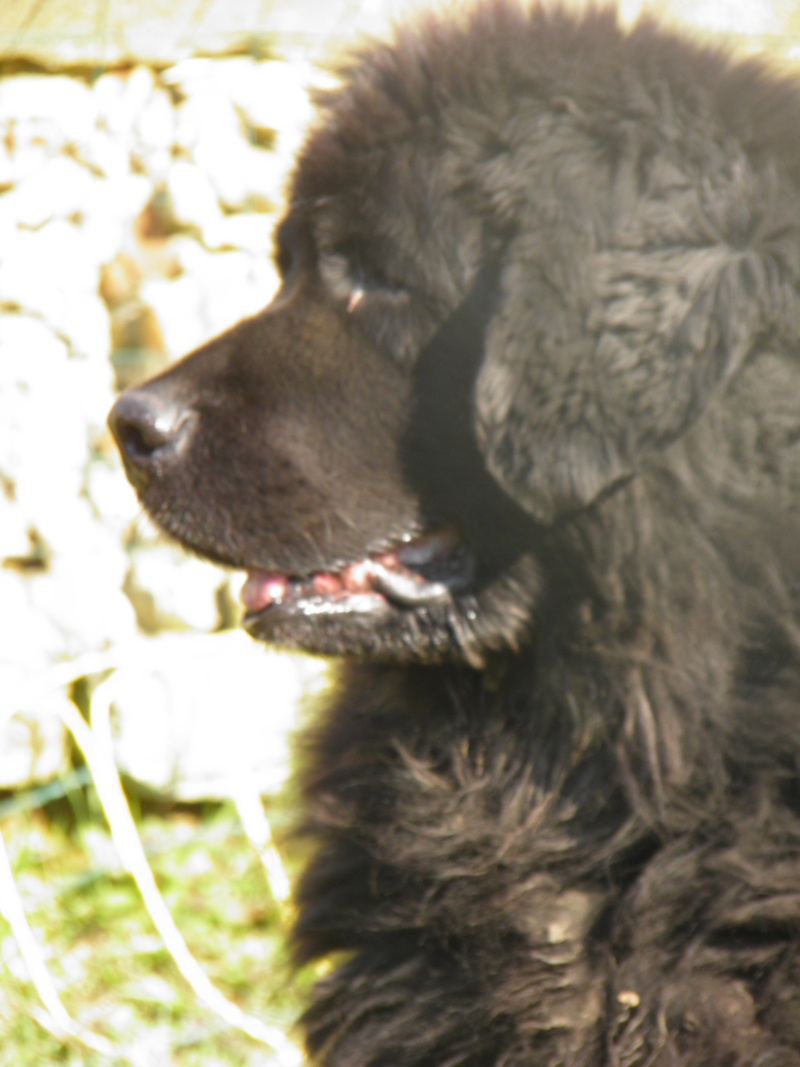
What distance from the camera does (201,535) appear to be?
1868 mm

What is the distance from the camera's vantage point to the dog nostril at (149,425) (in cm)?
187

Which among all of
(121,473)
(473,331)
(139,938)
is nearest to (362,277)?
(473,331)

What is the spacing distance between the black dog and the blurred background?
1343mm

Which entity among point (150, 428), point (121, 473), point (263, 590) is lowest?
point (121, 473)

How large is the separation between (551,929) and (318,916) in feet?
1.40

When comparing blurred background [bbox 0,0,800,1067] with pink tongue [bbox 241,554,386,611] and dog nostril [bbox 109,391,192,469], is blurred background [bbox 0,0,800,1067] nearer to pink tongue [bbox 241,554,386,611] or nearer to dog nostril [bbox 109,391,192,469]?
pink tongue [bbox 241,554,386,611]

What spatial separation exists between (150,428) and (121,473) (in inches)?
63.5

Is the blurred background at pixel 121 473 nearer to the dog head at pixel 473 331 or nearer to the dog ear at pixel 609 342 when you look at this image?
the dog head at pixel 473 331

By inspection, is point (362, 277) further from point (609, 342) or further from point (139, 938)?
point (139, 938)

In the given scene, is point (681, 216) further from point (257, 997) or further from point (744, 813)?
point (257, 997)

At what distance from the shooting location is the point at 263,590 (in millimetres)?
1914


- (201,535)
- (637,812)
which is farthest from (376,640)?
(637,812)

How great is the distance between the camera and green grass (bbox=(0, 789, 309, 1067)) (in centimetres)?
275

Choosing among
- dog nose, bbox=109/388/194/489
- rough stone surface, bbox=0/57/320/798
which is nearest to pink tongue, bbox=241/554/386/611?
dog nose, bbox=109/388/194/489
